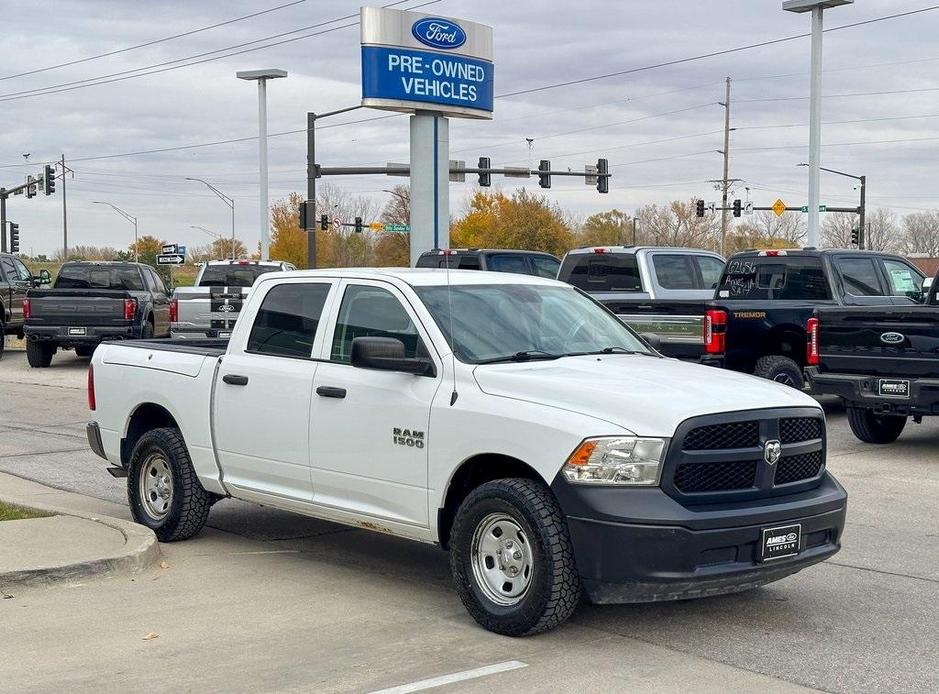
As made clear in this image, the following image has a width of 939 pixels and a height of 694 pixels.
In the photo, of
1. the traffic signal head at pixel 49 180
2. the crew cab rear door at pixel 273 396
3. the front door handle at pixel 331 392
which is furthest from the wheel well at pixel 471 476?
the traffic signal head at pixel 49 180

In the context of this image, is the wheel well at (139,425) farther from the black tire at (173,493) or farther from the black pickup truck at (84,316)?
the black pickup truck at (84,316)

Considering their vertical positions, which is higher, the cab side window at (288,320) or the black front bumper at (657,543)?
the cab side window at (288,320)

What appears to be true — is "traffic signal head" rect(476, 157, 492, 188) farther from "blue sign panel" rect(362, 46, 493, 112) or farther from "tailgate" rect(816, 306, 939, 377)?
"tailgate" rect(816, 306, 939, 377)

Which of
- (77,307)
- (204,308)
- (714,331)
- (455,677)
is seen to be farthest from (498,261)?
(455,677)

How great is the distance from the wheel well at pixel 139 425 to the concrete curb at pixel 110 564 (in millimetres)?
579

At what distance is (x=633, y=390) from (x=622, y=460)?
424 mm

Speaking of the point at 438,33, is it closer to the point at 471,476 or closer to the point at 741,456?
the point at 471,476

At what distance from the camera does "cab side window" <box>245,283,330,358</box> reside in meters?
7.66

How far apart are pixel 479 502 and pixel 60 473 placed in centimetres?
689

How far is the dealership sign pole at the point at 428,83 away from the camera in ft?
131

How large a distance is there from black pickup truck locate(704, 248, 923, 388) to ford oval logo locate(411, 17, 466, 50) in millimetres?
26710

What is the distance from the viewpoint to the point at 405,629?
632 centimetres

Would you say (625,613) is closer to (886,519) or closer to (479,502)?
(479,502)

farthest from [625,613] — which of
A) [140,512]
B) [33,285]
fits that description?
[33,285]
